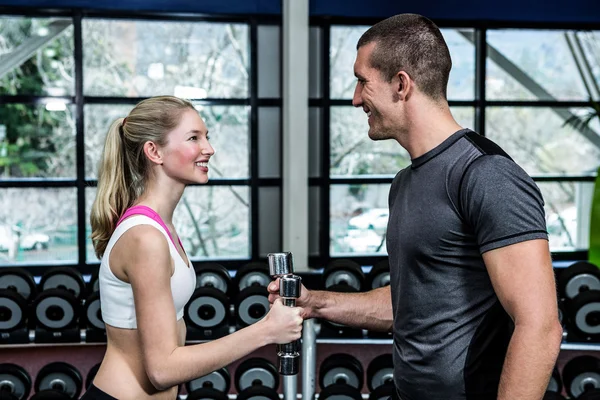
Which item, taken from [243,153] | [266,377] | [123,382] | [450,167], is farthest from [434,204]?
[243,153]

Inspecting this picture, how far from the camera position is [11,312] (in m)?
3.69

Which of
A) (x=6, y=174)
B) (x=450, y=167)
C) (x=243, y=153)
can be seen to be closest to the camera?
(x=450, y=167)

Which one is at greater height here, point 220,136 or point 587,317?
point 220,136

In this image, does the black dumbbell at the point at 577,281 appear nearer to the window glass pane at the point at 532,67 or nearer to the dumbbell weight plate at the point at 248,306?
the dumbbell weight plate at the point at 248,306

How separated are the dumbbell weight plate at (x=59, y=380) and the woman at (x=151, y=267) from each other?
1970 mm

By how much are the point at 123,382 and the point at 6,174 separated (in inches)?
179

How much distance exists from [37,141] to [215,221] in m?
1.52

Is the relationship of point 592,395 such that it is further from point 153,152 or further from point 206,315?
point 153,152

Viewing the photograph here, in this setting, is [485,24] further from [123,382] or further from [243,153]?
[123,382]

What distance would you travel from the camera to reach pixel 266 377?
342 cm

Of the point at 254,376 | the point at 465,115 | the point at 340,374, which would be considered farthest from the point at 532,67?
the point at 254,376

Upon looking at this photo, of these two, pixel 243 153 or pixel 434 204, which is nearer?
pixel 434 204

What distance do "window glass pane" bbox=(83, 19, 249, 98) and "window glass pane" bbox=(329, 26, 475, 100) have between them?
2.41ft

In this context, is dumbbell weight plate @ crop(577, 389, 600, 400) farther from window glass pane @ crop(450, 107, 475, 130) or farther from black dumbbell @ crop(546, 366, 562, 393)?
window glass pane @ crop(450, 107, 475, 130)
